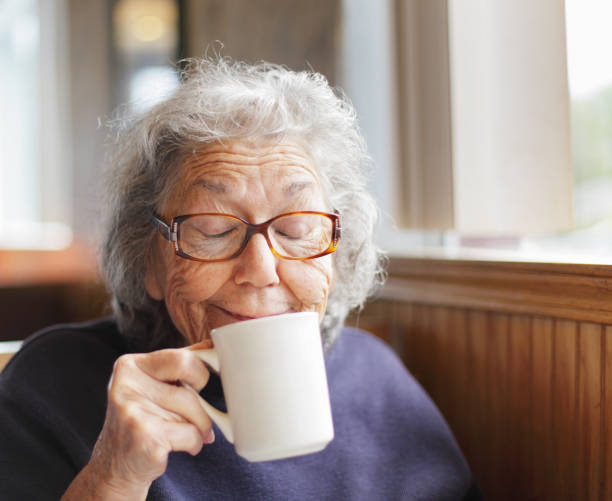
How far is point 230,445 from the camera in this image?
0.98 m

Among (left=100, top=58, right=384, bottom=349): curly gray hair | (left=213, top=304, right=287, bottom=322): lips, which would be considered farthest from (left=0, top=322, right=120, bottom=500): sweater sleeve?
(left=213, top=304, right=287, bottom=322): lips

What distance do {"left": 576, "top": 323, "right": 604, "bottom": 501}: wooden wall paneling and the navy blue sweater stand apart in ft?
0.69

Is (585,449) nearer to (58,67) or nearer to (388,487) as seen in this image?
(388,487)

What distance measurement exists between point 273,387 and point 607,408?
2.08ft

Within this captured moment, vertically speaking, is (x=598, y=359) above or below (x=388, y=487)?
above

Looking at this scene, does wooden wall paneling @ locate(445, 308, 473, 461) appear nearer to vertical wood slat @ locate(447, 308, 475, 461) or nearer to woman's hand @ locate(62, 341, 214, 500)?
vertical wood slat @ locate(447, 308, 475, 461)

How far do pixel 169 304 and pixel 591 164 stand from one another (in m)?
0.99

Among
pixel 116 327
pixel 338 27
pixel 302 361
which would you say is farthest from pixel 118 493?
pixel 338 27

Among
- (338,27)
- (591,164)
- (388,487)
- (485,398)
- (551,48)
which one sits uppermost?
(338,27)

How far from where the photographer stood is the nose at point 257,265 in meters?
0.88

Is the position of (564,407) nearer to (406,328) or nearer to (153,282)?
(406,328)

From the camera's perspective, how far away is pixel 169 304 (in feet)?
3.26

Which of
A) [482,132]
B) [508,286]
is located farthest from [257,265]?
[482,132]

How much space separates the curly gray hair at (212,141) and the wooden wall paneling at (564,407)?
391mm
